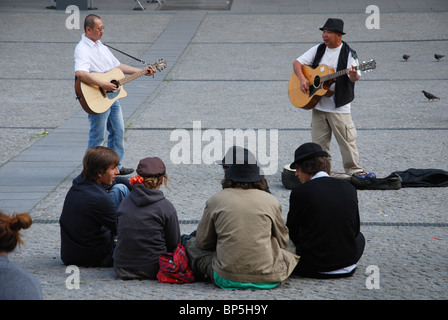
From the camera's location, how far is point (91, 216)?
191 inches

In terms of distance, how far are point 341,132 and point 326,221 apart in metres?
2.54

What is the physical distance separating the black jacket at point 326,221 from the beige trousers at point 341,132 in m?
2.34

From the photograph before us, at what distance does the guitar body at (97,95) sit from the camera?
6.85 m

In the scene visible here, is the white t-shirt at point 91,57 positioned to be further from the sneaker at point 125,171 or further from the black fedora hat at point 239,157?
the black fedora hat at point 239,157

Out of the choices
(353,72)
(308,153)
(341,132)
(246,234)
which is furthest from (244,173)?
(341,132)

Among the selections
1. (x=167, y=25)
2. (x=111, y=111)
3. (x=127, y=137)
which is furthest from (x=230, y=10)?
(x=111, y=111)

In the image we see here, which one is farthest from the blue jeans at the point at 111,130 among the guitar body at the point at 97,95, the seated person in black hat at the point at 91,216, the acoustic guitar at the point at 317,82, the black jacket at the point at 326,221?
the black jacket at the point at 326,221

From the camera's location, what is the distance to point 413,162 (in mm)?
7496

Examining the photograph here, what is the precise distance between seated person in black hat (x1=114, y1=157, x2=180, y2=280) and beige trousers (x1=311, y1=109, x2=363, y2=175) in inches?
107

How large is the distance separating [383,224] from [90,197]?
2.61 meters

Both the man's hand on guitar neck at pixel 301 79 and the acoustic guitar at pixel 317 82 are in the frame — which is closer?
the acoustic guitar at pixel 317 82

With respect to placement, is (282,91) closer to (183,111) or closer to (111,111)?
(183,111)

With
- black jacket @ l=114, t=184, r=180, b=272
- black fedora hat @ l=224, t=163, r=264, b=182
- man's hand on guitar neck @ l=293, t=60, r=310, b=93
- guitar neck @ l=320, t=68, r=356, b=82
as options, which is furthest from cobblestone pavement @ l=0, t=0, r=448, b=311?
guitar neck @ l=320, t=68, r=356, b=82

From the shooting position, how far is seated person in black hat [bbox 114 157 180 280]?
15.2 feet
